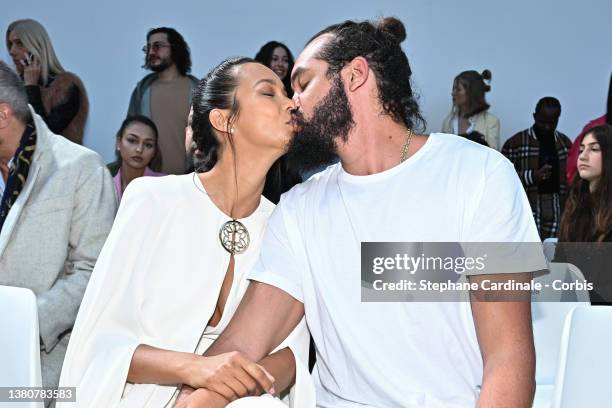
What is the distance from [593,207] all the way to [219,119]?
92.7 inches

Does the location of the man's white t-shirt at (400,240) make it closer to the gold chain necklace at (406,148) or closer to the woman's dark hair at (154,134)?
the gold chain necklace at (406,148)

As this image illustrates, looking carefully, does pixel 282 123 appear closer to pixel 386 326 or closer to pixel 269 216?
pixel 269 216

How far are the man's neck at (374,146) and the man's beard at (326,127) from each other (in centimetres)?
3

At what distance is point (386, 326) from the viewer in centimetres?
246

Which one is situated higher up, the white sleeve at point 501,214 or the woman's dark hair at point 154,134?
the woman's dark hair at point 154,134

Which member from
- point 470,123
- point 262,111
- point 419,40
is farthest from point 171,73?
point 262,111

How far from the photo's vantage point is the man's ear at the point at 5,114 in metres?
3.10

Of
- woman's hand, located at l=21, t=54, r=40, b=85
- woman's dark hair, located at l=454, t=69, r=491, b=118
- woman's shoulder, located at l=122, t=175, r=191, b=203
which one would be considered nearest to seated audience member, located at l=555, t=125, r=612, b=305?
woman's dark hair, located at l=454, t=69, r=491, b=118

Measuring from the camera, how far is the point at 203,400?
2.35m

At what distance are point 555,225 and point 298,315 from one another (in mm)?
3853

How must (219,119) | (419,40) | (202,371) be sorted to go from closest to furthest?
(202,371) → (219,119) → (419,40)

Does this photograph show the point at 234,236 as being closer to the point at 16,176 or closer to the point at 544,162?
the point at 16,176

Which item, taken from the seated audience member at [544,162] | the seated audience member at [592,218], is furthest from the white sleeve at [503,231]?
the seated audience member at [544,162]

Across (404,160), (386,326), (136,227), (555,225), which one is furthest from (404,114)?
(555,225)
